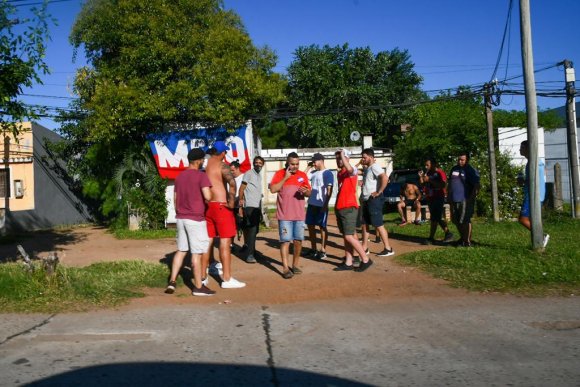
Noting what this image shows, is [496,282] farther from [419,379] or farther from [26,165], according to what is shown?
[26,165]

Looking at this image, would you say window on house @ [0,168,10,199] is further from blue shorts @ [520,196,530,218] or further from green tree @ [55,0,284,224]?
blue shorts @ [520,196,530,218]

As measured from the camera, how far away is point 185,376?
400cm

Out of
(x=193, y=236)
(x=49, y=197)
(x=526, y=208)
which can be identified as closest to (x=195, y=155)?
(x=193, y=236)

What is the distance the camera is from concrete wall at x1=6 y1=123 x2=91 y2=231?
57.9 feet

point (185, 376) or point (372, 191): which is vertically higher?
point (372, 191)

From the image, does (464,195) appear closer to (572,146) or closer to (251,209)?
(251,209)

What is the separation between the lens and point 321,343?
4.78m

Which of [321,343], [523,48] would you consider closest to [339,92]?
[523,48]

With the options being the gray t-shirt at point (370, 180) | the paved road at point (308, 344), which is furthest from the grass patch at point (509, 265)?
the gray t-shirt at point (370, 180)

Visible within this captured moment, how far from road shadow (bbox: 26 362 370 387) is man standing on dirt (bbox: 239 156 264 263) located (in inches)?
188

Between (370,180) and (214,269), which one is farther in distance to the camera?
(370,180)

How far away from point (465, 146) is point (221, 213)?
1767 centimetres

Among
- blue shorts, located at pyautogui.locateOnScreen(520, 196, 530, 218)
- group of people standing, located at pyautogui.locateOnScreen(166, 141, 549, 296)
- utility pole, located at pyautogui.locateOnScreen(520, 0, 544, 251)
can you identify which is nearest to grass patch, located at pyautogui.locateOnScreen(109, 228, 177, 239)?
group of people standing, located at pyautogui.locateOnScreen(166, 141, 549, 296)

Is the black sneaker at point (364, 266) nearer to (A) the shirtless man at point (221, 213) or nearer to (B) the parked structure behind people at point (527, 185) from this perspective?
(A) the shirtless man at point (221, 213)
